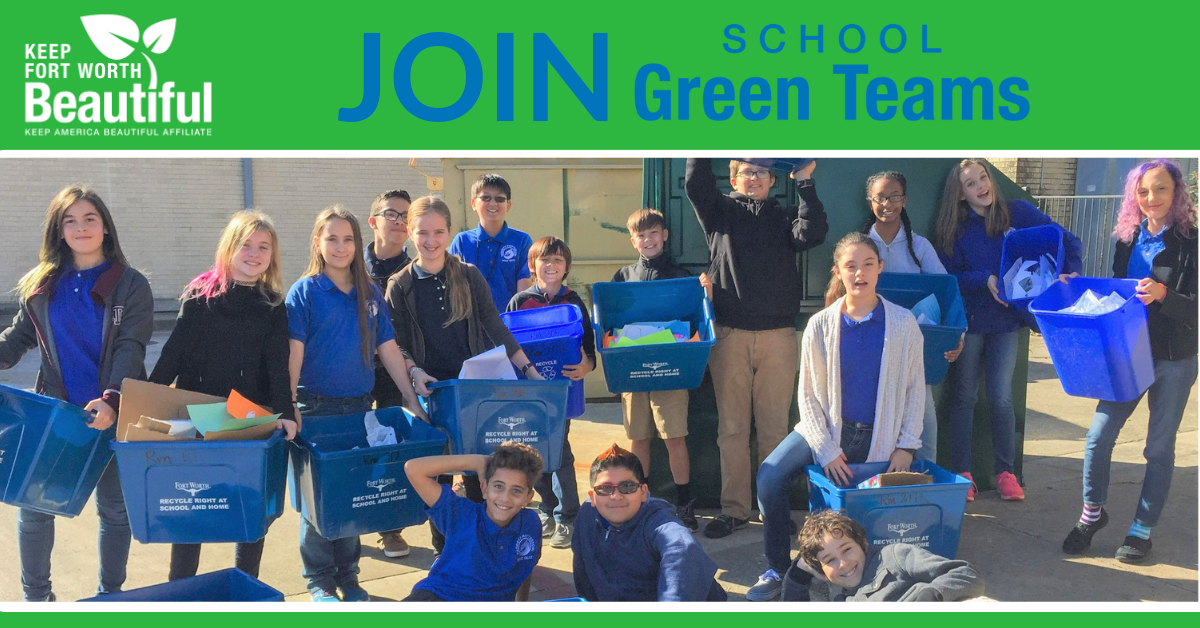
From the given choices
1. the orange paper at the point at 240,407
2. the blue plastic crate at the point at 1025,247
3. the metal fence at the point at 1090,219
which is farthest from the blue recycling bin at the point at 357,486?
the metal fence at the point at 1090,219

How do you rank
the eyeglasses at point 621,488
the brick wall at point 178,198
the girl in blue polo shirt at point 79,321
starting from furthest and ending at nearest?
the brick wall at point 178,198, the girl in blue polo shirt at point 79,321, the eyeglasses at point 621,488

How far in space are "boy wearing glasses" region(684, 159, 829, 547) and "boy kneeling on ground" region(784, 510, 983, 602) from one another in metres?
1.30

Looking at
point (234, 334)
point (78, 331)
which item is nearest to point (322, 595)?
point (234, 334)

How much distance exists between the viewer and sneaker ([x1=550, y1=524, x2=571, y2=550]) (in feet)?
15.6

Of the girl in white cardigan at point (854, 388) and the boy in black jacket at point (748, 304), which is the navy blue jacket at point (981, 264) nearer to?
the boy in black jacket at point (748, 304)

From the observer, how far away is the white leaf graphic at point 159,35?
4.00 metres

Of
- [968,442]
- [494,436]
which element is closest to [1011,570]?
[968,442]

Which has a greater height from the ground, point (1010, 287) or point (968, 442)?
point (1010, 287)

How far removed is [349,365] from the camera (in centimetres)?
401

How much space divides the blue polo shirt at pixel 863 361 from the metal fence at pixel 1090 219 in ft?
32.8

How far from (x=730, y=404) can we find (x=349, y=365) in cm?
204

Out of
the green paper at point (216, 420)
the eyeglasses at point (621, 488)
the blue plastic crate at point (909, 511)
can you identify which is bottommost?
the blue plastic crate at point (909, 511)

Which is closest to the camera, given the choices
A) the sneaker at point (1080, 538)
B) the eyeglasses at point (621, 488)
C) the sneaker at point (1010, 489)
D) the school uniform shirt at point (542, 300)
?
the eyeglasses at point (621, 488)

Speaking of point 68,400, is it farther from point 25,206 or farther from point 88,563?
point 25,206
